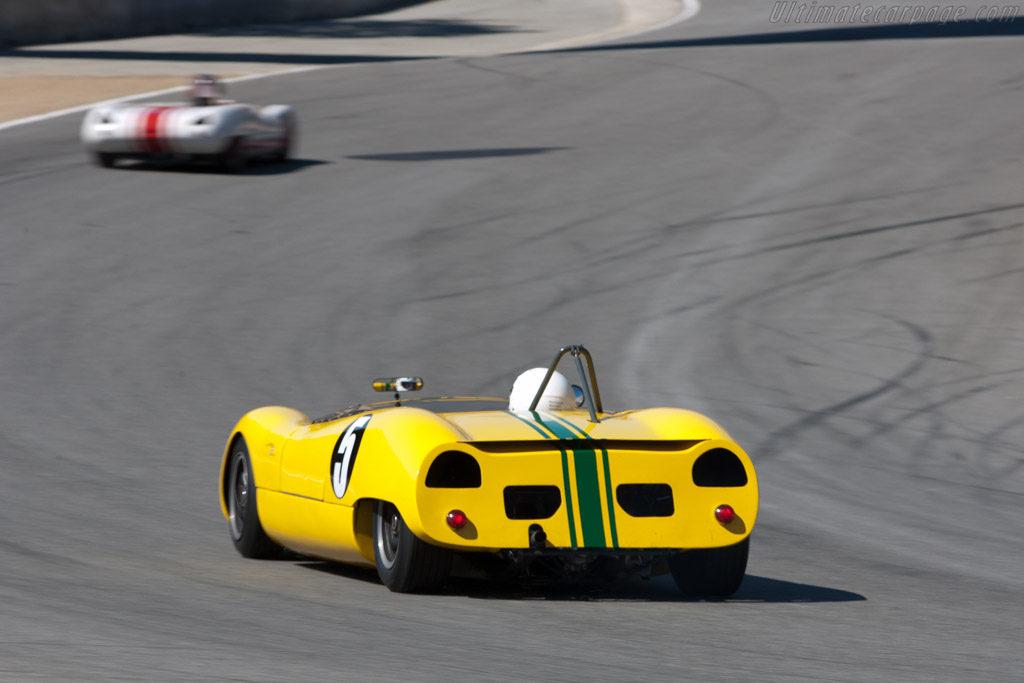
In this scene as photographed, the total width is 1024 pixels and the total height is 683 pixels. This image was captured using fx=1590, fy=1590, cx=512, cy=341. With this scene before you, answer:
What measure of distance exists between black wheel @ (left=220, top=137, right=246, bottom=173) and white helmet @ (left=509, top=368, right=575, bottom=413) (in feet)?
42.5

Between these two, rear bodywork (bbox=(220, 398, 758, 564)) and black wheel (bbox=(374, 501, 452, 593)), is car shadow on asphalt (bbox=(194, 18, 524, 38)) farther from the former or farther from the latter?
black wheel (bbox=(374, 501, 452, 593))

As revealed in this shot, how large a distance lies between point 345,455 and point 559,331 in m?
7.32

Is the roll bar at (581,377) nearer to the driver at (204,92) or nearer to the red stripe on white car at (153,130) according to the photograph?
the red stripe on white car at (153,130)

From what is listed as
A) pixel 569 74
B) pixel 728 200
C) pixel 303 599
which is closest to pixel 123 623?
pixel 303 599

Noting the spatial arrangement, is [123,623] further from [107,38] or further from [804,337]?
[107,38]

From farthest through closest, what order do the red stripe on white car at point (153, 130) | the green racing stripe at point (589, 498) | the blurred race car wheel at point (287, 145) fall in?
the blurred race car wheel at point (287, 145)
the red stripe on white car at point (153, 130)
the green racing stripe at point (589, 498)

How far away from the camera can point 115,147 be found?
1884cm

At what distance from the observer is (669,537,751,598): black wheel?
20.1 feet

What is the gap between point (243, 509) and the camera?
278 inches

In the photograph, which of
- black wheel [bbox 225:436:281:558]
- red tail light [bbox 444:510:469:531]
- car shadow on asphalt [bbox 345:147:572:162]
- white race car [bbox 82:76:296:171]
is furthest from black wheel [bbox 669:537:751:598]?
car shadow on asphalt [bbox 345:147:572:162]

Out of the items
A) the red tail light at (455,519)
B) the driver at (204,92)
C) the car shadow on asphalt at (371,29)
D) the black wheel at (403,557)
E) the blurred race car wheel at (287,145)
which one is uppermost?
the red tail light at (455,519)

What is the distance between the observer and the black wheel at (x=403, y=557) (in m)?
5.76

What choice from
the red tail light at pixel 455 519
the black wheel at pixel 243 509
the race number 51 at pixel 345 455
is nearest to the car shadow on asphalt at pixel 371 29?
the black wheel at pixel 243 509

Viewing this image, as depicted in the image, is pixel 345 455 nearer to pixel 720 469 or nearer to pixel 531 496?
pixel 531 496
